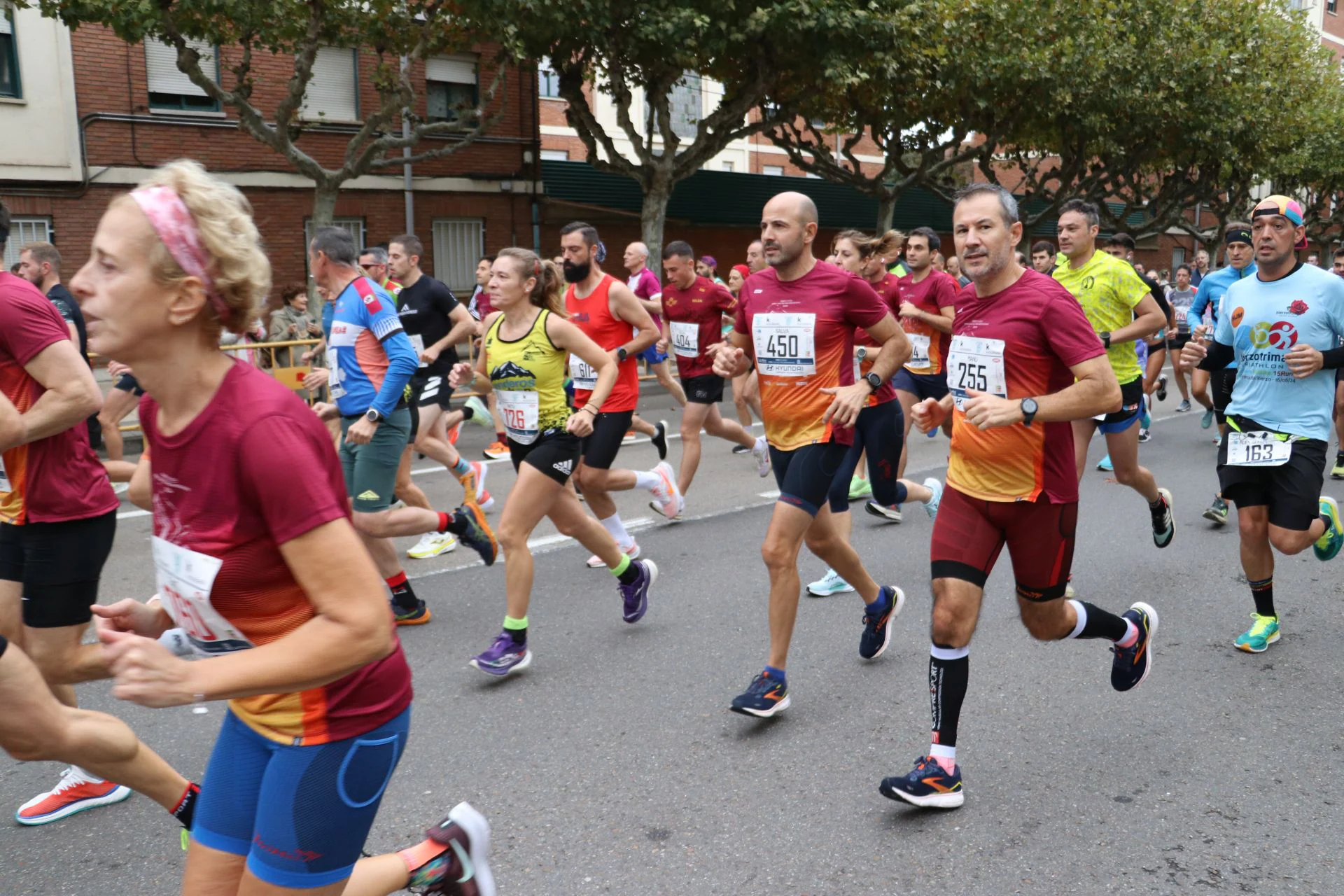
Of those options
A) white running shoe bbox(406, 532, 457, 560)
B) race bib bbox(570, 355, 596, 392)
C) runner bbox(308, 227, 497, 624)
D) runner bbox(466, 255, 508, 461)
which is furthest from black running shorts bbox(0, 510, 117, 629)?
runner bbox(466, 255, 508, 461)

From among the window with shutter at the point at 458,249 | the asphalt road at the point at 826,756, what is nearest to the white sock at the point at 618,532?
the asphalt road at the point at 826,756

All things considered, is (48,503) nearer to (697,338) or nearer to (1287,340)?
(1287,340)

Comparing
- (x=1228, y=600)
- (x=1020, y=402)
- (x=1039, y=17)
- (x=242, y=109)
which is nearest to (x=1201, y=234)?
(x=1039, y=17)

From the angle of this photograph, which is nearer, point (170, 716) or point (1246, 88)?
point (170, 716)

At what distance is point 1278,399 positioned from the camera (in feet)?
17.2

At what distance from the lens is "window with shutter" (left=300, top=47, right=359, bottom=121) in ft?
68.0

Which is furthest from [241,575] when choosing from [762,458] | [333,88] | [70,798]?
[333,88]

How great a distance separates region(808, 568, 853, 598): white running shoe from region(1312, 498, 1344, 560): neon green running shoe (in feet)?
7.70

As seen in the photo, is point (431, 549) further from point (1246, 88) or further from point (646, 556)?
point (1246, 88)

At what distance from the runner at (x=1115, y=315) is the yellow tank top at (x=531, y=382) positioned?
3338mm

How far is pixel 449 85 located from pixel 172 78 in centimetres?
567

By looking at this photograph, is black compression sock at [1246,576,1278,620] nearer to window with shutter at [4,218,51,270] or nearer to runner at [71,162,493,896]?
runner at [71,162,493,896]

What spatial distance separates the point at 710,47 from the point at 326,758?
16225 mm

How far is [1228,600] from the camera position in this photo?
619 centimetres
